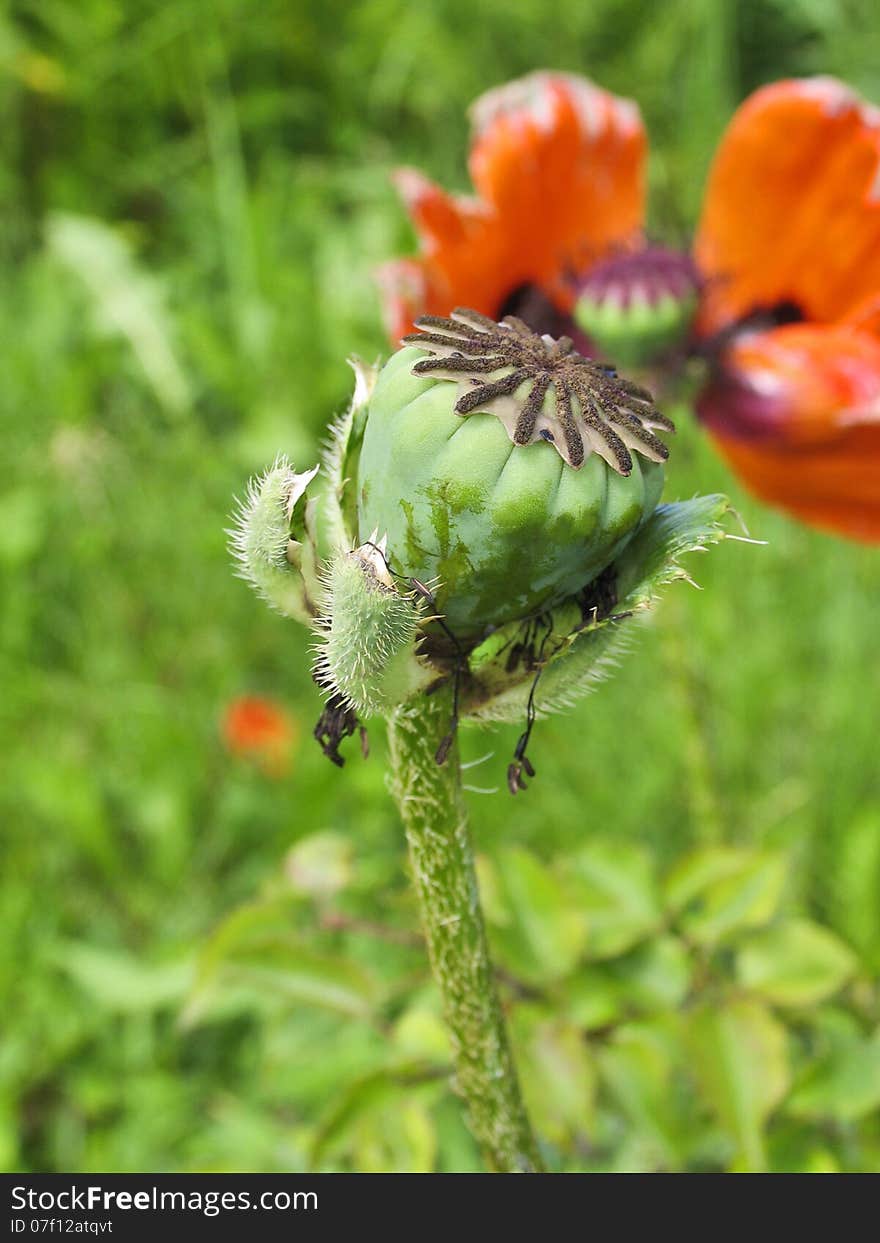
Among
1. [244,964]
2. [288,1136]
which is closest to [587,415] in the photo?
[244,964]

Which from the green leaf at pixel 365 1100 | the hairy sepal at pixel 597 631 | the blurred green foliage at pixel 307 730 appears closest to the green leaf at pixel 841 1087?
the blurred green foliage at pixel 307 730

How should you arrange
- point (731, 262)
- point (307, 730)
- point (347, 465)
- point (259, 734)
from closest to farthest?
point (347, 465), point (731, 262), point (259, 734), point (307, 730)

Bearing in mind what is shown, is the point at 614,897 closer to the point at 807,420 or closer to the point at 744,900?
the point at 744,900

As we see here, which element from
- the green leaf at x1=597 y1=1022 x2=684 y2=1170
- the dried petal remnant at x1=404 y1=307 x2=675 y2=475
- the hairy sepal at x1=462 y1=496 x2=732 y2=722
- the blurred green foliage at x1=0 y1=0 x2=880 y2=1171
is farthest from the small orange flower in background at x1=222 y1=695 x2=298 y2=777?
the dried petal remnant at x1=404 y1=307 x2=675 y2=475

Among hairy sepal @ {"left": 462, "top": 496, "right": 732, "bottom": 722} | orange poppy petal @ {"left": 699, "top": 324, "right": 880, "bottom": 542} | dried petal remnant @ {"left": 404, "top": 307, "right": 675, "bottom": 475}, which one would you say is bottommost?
hairy sepal @ {"left": 462, "top": 496, "right": 732, "bottom": 722}

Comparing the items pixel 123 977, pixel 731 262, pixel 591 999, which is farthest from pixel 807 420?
pixel 123 977

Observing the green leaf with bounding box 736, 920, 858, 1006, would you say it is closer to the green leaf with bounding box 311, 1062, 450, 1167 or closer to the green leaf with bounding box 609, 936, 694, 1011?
the green leaf with bounding box 609, 936, 694, 1011
